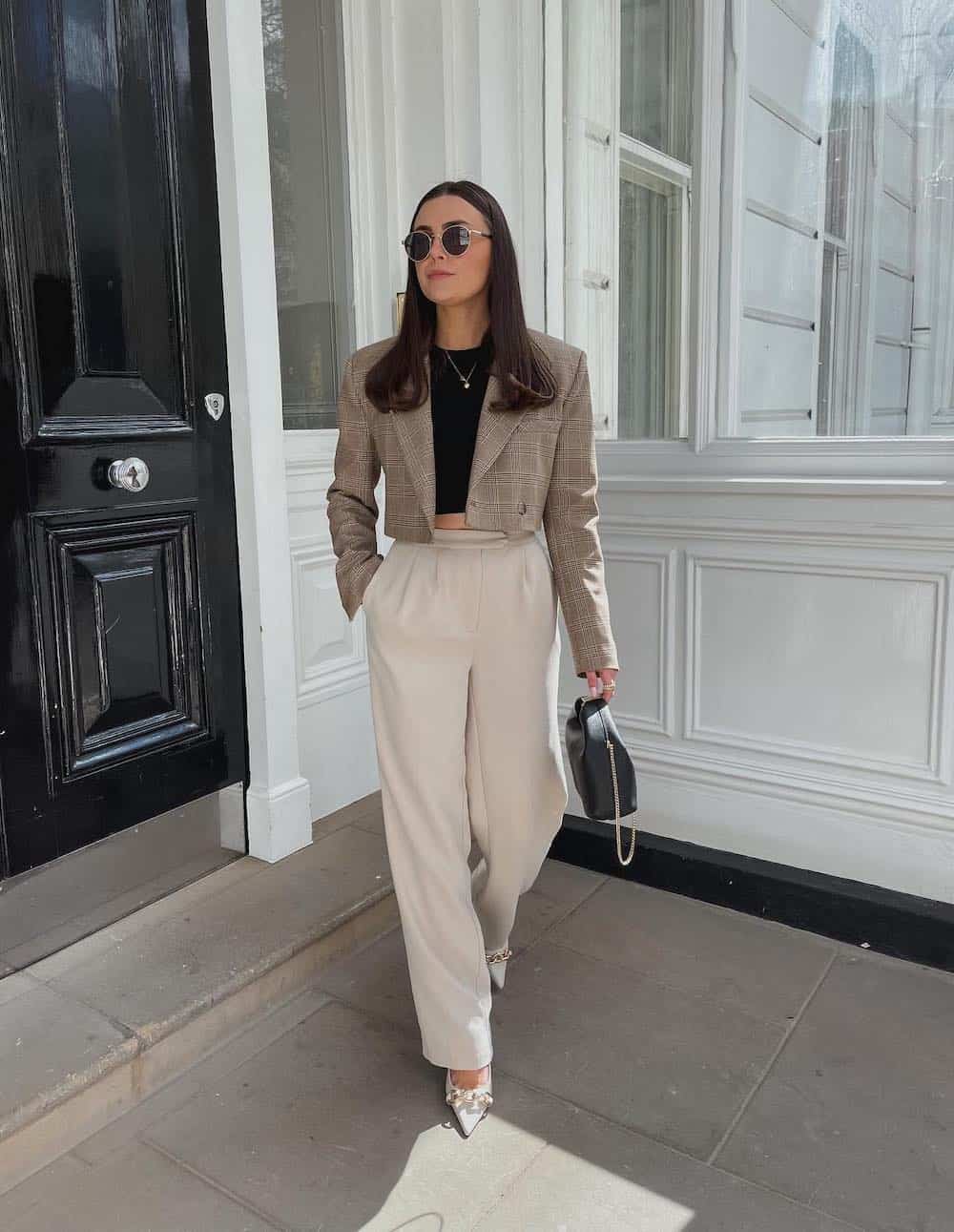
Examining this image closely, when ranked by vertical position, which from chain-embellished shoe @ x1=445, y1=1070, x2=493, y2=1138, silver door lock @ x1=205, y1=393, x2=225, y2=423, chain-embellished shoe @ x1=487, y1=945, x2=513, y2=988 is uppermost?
silver door lock @ x1=205, y1=393, x2=225, y2=423

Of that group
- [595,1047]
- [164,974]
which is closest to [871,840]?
[595,1047]

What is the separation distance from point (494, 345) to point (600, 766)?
2.68 feet

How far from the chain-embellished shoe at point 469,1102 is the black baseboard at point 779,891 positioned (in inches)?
41.3

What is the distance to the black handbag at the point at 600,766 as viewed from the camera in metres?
1.87

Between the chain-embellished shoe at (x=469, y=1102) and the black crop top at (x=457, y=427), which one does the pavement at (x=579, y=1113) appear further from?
the black crop top at (x=457, y=427)

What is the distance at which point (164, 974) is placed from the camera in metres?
2.19

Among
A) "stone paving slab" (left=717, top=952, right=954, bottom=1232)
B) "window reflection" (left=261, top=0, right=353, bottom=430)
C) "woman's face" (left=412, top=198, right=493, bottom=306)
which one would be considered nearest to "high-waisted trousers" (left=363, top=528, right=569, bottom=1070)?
"woman's face" (left=412, top=198, right=493, bottom=306)

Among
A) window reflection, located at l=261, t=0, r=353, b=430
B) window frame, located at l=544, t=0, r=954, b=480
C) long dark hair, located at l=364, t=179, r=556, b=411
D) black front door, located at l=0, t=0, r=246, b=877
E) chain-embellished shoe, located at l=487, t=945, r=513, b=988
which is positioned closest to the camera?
long dark hair, located at l=364, t=179, r=556, b=411

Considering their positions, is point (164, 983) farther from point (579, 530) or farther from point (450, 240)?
point (450, 240)

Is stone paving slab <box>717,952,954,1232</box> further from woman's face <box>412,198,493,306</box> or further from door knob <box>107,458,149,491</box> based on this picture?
door knob <box>107,458,149,491</box>

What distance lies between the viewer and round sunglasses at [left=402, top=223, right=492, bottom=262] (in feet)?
5.80

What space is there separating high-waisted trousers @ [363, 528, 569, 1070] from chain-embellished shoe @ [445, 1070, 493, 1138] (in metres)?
0.05

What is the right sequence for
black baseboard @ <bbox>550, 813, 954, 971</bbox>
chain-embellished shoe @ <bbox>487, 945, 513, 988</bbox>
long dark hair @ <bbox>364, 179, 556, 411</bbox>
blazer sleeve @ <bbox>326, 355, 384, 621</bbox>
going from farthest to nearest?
black baseboard @ <bbox>550, 813, 954, 971</bbox>
chain-embellished shoe @ <bbox>487, 945, 513, 988</bbox>
blazer sleeve @ <bbox>326, 355, 384, 621</bbox>
long dark hair @ <bbox>364, 179, 556, 411</bbox>

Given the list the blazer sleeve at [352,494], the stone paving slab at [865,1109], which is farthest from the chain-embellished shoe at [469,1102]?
the blazer sleeve at [352,494]
